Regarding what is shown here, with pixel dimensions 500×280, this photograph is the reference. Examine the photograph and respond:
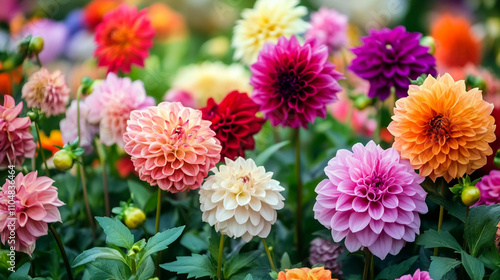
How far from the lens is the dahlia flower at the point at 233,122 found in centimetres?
82

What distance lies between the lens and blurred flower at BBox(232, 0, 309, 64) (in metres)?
1.02

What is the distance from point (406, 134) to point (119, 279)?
19.9 inches

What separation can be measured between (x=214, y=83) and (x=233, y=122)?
0.72 metres

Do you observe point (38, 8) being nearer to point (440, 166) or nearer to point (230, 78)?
point (230, 78)

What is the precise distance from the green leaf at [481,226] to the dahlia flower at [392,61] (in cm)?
27

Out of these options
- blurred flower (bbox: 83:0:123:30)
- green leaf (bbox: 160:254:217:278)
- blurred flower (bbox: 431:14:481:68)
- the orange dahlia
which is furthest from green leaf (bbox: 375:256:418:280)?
blurred flower (bbox: 83:0:123:30)

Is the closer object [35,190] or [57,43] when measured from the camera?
[35,190]

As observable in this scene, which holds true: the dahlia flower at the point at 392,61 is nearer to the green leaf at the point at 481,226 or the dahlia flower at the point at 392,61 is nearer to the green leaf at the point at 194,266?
the green leaf at the point at 481,226

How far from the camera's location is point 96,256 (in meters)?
0.67

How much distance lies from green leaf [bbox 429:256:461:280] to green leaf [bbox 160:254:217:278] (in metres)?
0.34

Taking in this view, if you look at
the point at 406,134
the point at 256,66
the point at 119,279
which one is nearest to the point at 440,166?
the point at 406,134

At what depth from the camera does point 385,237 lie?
693 mm

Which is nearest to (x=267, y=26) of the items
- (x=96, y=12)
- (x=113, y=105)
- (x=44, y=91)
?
(x=113, y=105)

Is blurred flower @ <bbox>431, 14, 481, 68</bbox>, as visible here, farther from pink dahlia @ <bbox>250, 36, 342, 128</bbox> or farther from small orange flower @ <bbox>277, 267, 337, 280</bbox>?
small orange flower @ <bbox>277, 267, 337, 280</bbox>
